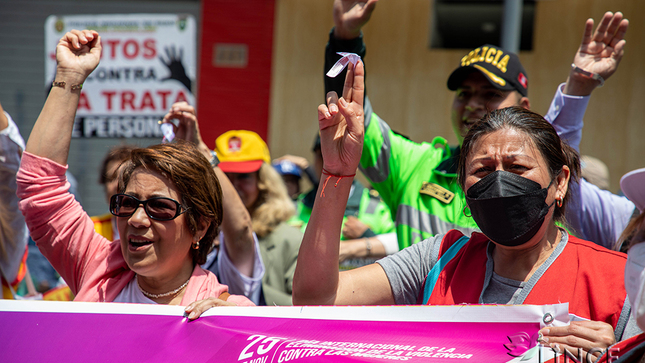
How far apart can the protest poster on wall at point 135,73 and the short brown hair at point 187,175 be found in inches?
80.3

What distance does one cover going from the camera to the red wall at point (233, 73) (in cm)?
741

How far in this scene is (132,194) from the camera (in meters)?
2.08

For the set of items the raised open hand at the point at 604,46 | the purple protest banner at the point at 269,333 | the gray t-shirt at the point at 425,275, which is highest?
the raised open hand at the point at 604,46

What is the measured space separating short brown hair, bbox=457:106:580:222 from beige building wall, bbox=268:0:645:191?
527 centimetres

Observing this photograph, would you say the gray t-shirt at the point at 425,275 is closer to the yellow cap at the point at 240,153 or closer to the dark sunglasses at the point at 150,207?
the dark sunglasses at the point at 150,207

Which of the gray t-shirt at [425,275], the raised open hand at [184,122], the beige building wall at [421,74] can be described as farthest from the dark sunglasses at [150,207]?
the beige building wall at [421,74]

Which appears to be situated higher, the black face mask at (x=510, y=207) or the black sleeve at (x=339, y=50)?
the black sleeve at (x=339, y=50)

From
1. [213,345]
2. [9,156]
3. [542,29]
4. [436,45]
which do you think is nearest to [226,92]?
[436,45]

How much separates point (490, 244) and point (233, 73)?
6.06 m

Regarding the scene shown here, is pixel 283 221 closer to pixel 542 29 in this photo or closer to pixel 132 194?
pixel 132 194

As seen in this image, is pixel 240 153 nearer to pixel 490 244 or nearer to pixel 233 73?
pixel 490 244

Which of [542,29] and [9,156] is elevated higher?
[542,29]

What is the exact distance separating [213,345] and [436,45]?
21.0 ft

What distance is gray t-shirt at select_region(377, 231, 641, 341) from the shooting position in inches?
66.7
